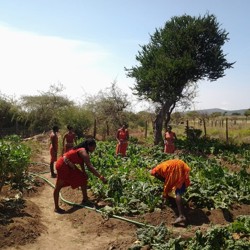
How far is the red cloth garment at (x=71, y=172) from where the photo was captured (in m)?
Result: 7.25

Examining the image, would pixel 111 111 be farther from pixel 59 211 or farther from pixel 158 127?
pixel 59 211

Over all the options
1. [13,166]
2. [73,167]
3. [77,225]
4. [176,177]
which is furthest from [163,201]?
[13,166]

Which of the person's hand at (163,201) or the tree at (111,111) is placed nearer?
the person's hand at (163,201)

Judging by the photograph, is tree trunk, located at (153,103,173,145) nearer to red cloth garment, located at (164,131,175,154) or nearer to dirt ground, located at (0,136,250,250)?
red cloth garment, located at (164,131,175,154)

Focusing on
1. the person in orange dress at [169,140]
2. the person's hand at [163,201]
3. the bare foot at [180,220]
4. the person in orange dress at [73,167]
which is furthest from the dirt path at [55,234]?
the person in orange dress at [169,140]

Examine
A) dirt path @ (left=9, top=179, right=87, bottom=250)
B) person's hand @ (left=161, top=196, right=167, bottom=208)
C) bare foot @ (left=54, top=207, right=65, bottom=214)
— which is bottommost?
dirt path @ (left=9, top=179, right=87, bottom=250)

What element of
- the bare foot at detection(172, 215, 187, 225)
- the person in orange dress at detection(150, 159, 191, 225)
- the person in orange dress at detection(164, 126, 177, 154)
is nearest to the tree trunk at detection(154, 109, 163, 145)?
the person in orange dress at detection(164, 126, 177, 154)

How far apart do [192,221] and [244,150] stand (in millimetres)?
10591

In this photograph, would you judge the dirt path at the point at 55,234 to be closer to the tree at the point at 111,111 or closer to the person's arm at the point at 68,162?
the person's arm at the point at 68,162

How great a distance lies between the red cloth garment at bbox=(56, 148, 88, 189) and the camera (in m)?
7.25

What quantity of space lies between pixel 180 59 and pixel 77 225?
563 inches

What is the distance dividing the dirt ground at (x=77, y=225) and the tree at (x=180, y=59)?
501 inches

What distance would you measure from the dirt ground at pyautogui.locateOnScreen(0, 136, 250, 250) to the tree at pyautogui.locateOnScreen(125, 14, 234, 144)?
1273 cm

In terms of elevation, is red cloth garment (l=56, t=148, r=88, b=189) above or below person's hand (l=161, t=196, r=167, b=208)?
above
